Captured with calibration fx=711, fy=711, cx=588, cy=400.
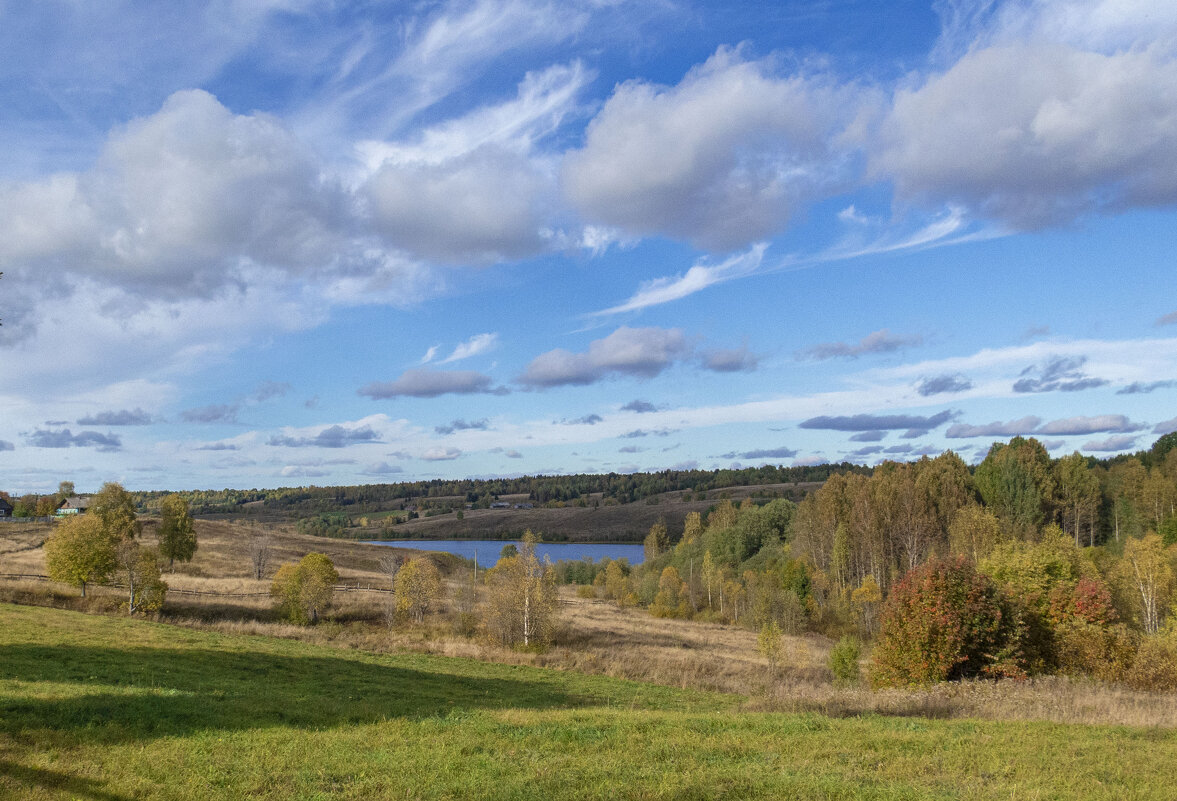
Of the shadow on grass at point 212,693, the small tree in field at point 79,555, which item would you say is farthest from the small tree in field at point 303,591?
the shadow on grass at point 212,693

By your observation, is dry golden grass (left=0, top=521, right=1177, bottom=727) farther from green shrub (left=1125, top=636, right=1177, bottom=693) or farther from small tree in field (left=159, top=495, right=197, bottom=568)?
green shrub (left=1125, top=636, right=1177, bottom=693)

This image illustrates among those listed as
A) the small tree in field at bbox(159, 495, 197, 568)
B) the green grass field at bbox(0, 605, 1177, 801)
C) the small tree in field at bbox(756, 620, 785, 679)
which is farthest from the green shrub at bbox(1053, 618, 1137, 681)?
the small tree in field at bbox(159, 495, 197, 568)

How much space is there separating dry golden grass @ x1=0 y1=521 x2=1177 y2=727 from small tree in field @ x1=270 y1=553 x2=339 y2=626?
5.05 ft

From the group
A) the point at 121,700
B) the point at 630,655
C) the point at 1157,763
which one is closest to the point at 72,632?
the point at 121,700

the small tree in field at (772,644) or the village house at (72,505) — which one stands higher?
the village house at (72,505)

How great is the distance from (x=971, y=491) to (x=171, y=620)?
96927 mm

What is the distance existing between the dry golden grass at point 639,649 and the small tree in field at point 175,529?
2.78 m

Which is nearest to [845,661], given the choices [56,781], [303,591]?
[303,591]

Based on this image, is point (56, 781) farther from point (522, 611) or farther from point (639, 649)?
point (639, 649)

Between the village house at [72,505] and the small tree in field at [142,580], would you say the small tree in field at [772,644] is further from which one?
the village house at [72,505]

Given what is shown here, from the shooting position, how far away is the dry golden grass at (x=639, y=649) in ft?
69.5

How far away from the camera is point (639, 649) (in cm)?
5419

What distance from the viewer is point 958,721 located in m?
18.4

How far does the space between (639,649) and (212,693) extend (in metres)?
39.1
